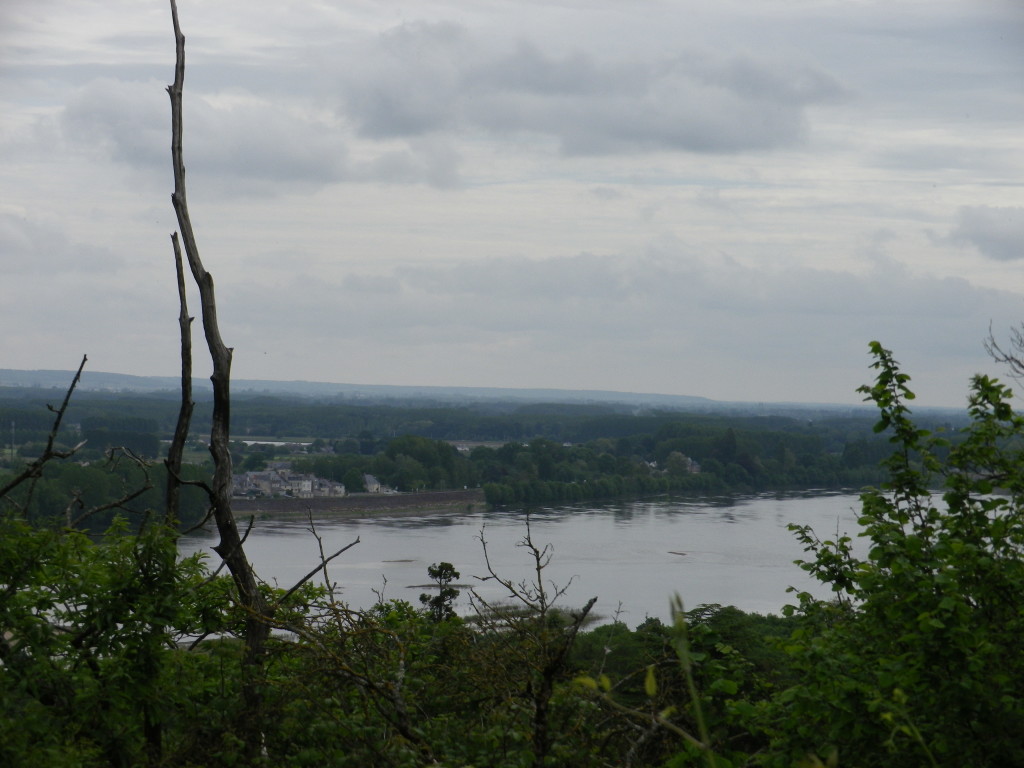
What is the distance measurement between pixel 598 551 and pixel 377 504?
15665 millimetres

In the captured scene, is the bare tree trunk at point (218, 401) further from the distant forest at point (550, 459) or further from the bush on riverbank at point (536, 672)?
the distant forest at point (550, 459)

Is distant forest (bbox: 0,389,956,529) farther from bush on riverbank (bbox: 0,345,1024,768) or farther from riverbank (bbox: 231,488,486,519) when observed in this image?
bush on riverbank (bbox: 0,345,1024,768)

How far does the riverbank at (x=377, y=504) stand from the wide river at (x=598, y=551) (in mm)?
1157

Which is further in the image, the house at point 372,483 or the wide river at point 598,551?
the house at point 372,483

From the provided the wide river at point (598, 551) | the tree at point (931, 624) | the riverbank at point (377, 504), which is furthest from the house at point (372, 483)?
the tree at point (931, 624)

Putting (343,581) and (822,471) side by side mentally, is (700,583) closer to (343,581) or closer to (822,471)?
(343,581)

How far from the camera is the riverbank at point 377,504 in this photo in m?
35.9

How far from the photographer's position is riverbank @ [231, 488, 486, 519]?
118 ft

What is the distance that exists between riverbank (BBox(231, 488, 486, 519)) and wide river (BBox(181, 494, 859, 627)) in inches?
45.6

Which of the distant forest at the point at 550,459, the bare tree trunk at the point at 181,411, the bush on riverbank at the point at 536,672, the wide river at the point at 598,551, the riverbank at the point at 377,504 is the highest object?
the bare tree trunk at the point at 181,411

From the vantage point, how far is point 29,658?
2.31m

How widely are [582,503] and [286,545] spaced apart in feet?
56.8

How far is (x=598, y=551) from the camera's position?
88.6 feet

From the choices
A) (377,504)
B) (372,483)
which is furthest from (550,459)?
(377,504)
